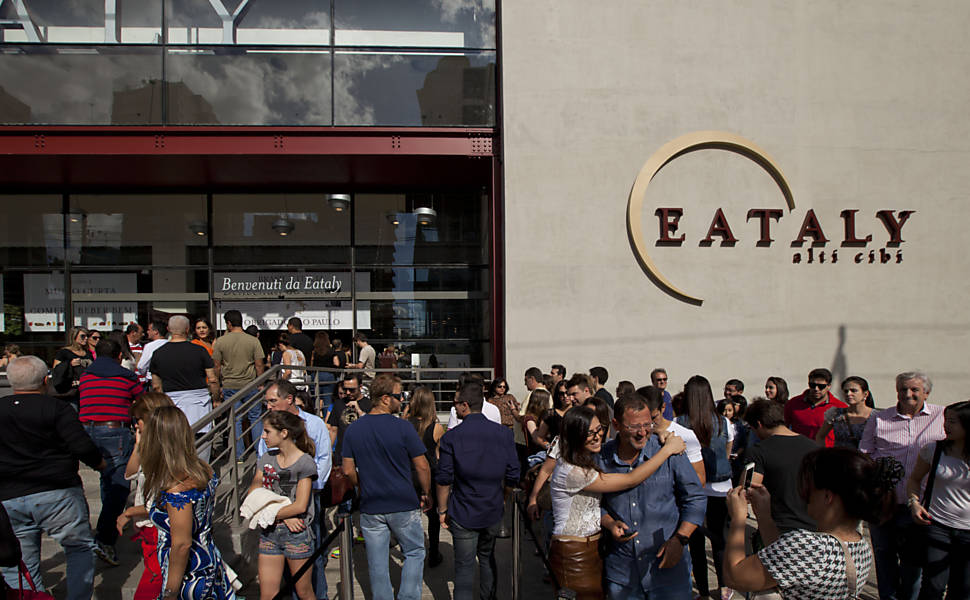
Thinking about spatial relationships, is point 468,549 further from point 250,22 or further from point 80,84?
point 80,84

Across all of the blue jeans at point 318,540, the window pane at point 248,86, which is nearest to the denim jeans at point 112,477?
the blue jeans at point 318,540

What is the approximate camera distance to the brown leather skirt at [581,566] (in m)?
3.57

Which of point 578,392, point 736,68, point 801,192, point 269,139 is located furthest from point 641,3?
point 578,392

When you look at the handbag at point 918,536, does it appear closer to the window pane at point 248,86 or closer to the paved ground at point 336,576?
the paved ground at point 336,576

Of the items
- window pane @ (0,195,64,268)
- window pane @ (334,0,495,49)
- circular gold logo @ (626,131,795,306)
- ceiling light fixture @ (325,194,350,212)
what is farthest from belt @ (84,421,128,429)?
window pane @ (0,195,64,268)

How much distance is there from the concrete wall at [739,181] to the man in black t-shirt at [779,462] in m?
6.25

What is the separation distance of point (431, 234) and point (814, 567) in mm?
11038

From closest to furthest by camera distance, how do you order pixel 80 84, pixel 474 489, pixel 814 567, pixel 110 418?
pixel 814 567, pixel 474 489, pixel 110 418, pixel 80 84

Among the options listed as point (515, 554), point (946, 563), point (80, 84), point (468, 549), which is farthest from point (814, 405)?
point (80, 84)

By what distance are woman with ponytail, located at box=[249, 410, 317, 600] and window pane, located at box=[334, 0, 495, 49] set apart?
8.70 meters

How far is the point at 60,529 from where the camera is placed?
13.9ft

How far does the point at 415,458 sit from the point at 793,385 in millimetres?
8504

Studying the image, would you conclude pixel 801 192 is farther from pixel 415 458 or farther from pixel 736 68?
pixel 415 458

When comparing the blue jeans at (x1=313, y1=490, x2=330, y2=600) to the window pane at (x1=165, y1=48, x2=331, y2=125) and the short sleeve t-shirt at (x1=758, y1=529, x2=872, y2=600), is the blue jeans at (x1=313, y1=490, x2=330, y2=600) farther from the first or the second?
the window pane at (x1=165, y1=48, x2=331, y2=125)
